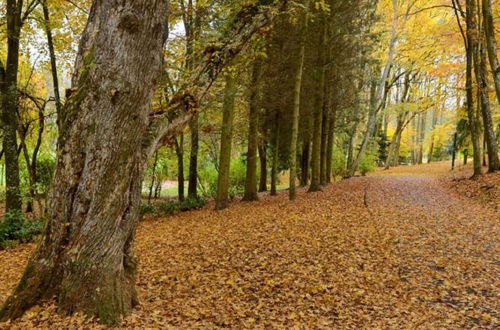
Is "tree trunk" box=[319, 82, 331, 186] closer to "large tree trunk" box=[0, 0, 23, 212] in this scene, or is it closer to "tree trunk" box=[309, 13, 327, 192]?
"tree trunk" box=[309, 13, 327, 192]

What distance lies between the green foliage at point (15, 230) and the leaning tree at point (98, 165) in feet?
20.3

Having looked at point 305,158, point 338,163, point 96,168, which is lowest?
point 96,168

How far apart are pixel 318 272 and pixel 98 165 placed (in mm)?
3552

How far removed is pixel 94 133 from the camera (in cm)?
353

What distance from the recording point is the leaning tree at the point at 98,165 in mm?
3545

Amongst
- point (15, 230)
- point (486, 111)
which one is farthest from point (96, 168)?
point (486, 111)

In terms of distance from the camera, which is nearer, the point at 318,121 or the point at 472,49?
the point at 472,49

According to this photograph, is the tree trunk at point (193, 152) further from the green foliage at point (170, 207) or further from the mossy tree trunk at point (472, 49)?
the mossy tree trunk at point (472, 49)

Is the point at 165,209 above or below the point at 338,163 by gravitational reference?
below

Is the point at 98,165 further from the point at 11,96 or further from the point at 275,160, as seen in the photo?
the point at 275,160

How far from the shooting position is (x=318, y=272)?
5441 millimetres

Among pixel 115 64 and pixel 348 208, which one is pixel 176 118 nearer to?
pixel 115 64

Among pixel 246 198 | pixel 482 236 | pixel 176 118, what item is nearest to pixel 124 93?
pixel 176 118

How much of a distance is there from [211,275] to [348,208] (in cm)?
560
